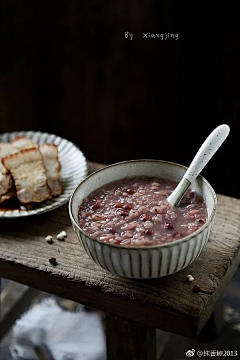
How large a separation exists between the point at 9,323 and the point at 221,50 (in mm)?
1255

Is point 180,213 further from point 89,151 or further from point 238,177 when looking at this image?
point 89,151

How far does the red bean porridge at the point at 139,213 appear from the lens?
1230 mm

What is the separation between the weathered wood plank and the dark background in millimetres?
1042

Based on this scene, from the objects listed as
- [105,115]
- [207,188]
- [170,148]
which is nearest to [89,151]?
[105,115]

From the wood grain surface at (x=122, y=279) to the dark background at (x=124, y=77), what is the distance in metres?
0.71

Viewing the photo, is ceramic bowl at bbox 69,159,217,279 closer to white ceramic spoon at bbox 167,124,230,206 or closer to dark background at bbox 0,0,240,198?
white ceramic spoon at bbox 167,124,230,206

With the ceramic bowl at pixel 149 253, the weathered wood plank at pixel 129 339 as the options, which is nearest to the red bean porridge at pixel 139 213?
the ceramic bowl at pixel 149 253

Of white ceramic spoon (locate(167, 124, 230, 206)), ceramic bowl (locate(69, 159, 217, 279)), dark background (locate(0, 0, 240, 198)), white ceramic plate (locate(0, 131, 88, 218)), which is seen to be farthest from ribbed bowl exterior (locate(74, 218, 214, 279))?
dark background (locate(0, 0, 240, 198))

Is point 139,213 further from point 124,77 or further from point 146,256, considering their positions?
point 124,77

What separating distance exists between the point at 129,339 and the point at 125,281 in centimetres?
19

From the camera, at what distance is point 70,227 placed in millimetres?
1519

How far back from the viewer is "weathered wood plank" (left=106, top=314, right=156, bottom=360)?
138 centimetres

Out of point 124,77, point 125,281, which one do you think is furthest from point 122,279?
point 124,77

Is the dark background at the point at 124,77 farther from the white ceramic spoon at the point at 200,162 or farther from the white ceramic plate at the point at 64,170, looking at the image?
the white ceramic spoon at the point at 200,162
